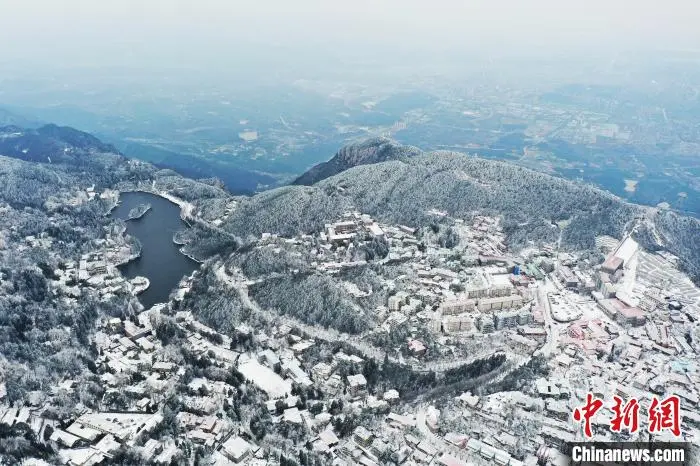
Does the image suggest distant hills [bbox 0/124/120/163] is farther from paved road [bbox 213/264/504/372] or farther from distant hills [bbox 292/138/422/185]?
paved road [bbox 213/264/504/372]

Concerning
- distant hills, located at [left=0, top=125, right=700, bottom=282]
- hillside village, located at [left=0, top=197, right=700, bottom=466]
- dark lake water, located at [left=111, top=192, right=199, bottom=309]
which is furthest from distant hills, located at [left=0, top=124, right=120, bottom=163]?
hillside village, located at [left=0, top=197, right=700, bottom=466]

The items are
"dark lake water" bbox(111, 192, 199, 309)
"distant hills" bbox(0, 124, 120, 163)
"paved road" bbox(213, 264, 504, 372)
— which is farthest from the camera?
"distant hills" bbox(0, 124, 120, 163)

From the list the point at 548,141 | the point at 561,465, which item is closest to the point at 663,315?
the point at 561,465

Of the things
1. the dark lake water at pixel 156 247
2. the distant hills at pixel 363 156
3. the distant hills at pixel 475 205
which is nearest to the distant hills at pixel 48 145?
the dark lake water at pixel 156 247

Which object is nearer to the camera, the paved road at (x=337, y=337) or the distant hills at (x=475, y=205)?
the paved road at (x=337, y=337)

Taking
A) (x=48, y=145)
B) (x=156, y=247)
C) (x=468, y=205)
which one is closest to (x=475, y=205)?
(x=468, y=205)

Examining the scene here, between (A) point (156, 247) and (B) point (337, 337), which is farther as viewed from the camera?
(A) point (156, 247)

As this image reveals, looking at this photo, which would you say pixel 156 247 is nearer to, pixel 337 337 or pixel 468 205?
pixel 337 337

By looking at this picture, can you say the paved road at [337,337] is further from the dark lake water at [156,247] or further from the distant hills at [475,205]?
the distant hills at [475,205]
